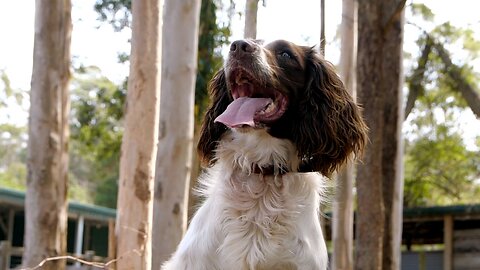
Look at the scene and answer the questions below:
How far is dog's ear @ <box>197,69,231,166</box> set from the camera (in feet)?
18.6

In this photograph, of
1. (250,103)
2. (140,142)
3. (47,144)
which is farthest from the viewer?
(47,144)

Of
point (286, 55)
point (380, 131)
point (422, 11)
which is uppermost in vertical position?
point (422, 11)

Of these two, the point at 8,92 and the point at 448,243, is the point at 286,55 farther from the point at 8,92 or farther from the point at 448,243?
the point at 8,92

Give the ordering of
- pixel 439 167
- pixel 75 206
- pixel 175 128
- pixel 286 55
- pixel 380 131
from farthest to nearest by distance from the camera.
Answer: pixel 439 167
pixel 75 206
pixel 380 131
pixel 175 128
pixel 286 55

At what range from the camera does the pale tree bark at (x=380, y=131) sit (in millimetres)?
12180

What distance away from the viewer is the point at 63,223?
37.0ft

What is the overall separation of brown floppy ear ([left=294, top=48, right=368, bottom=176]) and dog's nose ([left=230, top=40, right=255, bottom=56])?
0.60m

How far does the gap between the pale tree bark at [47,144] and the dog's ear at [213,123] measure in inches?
226

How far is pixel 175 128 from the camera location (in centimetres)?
982

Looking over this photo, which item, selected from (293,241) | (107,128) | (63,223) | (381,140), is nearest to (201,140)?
(293,241)

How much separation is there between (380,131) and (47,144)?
4732mm

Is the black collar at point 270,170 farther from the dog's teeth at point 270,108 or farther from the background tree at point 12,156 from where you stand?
the background tree at point 12,156

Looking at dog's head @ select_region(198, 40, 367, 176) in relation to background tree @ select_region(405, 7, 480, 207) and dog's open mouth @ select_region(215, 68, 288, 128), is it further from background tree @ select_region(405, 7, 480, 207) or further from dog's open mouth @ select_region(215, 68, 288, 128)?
background tree @ select_region(405, 7, 480, 207)

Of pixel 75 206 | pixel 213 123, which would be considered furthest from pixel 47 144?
pixel 75 206
